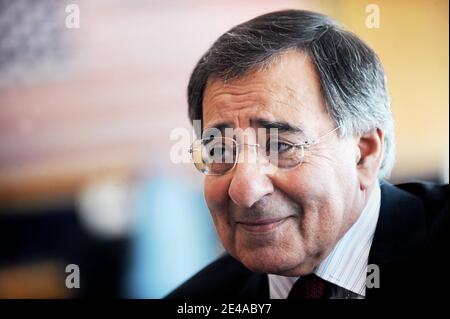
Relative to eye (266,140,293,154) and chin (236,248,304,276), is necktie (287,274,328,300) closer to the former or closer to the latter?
chin (236,248,304,276)

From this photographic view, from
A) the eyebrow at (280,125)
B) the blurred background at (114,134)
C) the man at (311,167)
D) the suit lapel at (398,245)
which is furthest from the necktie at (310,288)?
the eyebrow at (280,125)

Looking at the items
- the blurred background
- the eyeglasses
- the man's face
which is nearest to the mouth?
the man's face

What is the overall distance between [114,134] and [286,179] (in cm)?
49

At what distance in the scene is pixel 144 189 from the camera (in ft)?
4.90

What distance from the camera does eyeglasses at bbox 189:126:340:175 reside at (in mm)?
1259

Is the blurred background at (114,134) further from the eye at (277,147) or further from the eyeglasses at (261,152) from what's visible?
the eye at (277,147)

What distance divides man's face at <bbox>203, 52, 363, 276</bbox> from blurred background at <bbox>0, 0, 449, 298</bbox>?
0.20 m

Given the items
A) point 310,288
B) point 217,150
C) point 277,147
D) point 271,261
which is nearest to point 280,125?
point 277,147

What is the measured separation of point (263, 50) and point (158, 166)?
1.33 ft

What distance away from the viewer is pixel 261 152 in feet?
4.14

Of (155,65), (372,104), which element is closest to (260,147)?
(372,104)

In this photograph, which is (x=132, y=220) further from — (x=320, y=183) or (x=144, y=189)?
(x=320, y=183)

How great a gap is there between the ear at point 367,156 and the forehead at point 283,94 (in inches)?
4.4

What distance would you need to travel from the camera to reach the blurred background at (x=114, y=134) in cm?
146
